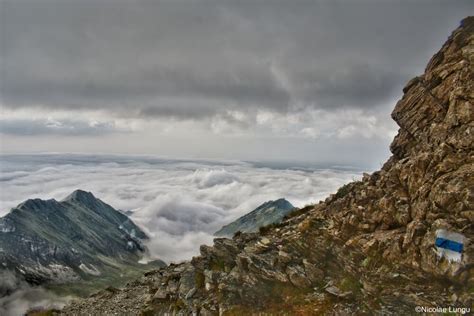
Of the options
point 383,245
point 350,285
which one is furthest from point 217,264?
point 383,245

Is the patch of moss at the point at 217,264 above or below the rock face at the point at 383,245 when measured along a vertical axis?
below

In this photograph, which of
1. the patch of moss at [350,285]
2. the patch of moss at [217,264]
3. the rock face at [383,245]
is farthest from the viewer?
the patch of moss at [217,264]

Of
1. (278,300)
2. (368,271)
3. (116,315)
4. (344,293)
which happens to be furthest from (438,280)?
(116,315)

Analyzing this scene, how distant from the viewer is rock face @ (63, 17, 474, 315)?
29.0 meters

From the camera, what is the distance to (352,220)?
3806 cm

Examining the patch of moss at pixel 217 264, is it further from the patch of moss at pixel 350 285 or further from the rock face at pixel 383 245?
the patch of moss at pixel 350 285

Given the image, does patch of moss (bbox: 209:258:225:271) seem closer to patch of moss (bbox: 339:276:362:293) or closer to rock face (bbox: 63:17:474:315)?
rock face (bbox: 63:17:474:315)

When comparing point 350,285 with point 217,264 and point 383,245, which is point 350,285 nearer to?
point 383,245

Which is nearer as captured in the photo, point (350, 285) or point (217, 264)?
point (350, 285)

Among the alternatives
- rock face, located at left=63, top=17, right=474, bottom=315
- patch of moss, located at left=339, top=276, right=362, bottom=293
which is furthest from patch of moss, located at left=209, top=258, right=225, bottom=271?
patch of moss, located at left=339, top=276, right=362, bottom=293

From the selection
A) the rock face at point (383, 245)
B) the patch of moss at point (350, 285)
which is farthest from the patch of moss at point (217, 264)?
the patch of moss at point (350, 285)

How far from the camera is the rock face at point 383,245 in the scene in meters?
29.0

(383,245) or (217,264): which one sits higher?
(383,245)

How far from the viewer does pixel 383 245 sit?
33.1 metres
